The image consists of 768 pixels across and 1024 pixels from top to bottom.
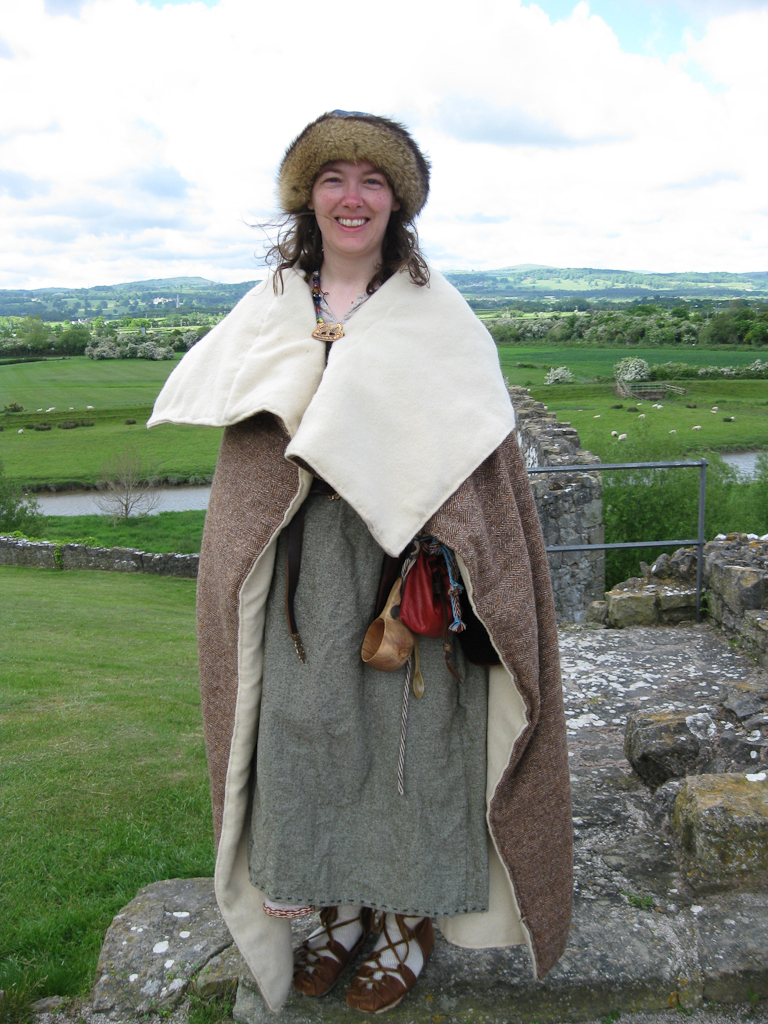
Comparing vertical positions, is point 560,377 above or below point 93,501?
above

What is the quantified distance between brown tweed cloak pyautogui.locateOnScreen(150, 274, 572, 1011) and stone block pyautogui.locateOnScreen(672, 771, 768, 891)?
1.67 feet

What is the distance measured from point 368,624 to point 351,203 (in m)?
1.13

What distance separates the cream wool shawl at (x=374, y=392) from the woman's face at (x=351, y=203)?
0.15m

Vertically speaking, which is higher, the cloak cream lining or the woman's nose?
the woman's nose

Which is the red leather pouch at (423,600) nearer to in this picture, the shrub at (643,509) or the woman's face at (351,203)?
the woman's face at (351,203)

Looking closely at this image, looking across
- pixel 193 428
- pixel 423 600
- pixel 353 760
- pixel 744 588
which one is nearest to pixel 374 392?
pixel 423 600

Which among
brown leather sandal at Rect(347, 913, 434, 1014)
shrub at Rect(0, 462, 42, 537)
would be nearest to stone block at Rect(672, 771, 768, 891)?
brown leather sandal at Rect(347, 913, 434, 1014)

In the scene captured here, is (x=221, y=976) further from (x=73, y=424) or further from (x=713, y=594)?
(x=73, y=424)

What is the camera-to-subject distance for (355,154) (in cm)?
211

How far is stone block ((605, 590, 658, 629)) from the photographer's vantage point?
540cm

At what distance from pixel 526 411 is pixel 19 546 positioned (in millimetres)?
20096

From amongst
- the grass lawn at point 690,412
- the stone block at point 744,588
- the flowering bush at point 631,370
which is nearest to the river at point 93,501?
the grass lawn at point 690,412

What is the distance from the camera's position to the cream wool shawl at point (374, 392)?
6.24ft

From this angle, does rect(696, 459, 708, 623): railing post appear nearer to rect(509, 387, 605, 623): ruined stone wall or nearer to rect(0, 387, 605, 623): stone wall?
rect(0, 387, 605, 623): stone wall
